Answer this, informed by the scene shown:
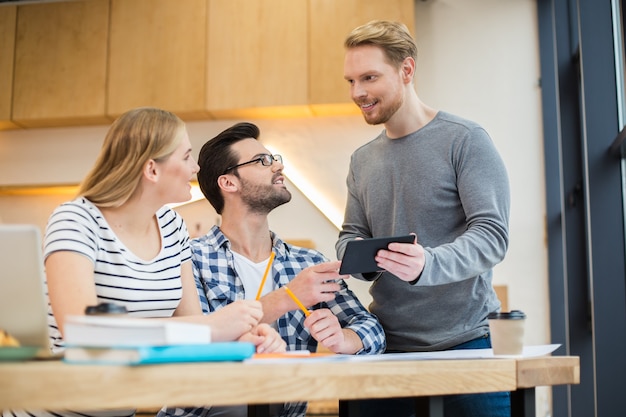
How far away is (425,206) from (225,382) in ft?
3.59

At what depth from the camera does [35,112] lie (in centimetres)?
445

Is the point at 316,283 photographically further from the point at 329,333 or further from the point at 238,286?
the point at 238,286

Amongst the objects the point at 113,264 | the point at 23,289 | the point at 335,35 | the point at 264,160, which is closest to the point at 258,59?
the point at 335,35

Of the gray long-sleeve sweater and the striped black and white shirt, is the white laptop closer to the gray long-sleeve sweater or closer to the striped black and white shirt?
the striped black and white shirt

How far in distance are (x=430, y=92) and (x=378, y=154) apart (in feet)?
7.85

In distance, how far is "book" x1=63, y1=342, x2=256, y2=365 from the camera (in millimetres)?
888

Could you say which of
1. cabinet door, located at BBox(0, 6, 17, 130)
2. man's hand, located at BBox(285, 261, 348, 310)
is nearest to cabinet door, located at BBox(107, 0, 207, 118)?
cabinet door, located at BBox(0, 6, 17, 130)

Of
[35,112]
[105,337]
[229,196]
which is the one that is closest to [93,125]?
[35,112]

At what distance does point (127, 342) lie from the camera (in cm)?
90

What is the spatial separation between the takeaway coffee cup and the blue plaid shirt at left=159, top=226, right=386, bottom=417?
2.14ft

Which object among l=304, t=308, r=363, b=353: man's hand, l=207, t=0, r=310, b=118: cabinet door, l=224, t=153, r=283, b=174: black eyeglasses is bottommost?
l=304, t=308, r=363, b=353: man's hand

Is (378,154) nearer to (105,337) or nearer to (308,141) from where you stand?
(105,337)

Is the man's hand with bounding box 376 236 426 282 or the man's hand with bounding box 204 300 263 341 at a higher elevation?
the man's hand with bounding box 376 236 426 282

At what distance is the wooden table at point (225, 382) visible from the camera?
85 centimetres
